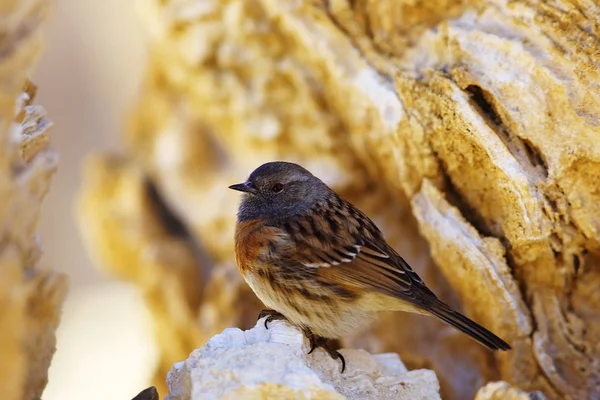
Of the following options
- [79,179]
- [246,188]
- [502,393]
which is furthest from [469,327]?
[79,179]

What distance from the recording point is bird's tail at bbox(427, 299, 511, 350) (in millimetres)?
3305

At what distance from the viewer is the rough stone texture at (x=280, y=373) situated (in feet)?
8.41

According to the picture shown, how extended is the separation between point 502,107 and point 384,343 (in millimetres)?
1906

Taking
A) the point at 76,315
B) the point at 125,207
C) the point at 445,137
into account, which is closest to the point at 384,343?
the point at 445,137

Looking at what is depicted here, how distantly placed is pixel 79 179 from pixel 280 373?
7558 millimetres

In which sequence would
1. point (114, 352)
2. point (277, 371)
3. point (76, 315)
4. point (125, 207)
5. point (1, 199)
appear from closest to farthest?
1. point (1, 199)
2. point (277, 371)
3. point (125, 207)
4. point (114, 352)
5. point (76, 315)

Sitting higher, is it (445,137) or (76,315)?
(76,315)

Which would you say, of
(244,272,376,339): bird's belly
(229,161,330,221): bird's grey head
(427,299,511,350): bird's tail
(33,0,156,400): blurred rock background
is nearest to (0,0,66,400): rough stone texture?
(244,272,376,339): bird's belly

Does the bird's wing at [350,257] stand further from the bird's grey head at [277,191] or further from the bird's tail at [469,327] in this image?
the bird's grey head at [277,191]

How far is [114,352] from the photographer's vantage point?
296 inches

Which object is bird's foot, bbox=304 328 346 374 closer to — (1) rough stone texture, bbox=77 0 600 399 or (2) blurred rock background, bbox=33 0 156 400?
(1) rough stone texture, bbox=77 0 600 399

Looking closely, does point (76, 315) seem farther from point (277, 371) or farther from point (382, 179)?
point (277, 371)

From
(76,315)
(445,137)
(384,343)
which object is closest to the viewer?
(445,137)

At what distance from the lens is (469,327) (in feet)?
11.0
